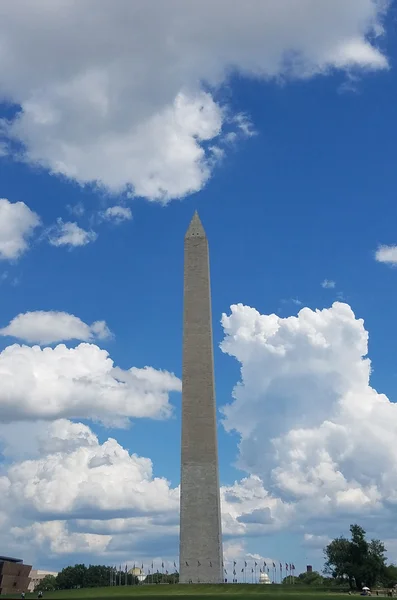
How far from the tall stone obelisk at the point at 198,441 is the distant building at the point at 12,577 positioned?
28615 millimetres

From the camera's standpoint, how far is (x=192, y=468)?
55.9 metres

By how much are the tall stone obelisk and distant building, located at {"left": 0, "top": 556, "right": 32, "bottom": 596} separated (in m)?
28.6

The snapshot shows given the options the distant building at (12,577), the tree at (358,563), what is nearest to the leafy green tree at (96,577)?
the distant building at (12,577)

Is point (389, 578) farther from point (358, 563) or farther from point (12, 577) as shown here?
point (12, 577)

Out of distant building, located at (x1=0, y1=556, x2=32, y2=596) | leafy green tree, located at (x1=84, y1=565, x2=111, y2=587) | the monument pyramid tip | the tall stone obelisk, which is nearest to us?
the tall stone obelisk

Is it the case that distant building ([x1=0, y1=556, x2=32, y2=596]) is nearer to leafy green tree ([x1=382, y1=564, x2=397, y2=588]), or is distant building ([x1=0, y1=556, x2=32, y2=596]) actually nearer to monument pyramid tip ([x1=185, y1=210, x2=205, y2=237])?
leafy green tree ([x1=382, y1=564, x2=397, y2=588])

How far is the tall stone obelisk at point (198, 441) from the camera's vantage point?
5438cm

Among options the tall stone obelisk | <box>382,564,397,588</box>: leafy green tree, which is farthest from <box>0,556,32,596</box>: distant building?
<box>382,564,397,588</box>: leafy green tree

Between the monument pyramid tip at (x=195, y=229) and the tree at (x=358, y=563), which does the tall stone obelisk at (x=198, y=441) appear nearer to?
the monument pyramid tip at (x=195, y=229)

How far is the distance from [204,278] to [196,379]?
8.69 m

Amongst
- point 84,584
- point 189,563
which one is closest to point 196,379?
point 189,563

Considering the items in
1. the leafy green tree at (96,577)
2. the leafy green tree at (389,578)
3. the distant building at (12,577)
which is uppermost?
the leafy green tree at (96,577)

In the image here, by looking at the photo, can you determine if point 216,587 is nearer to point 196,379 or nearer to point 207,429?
point 207,429

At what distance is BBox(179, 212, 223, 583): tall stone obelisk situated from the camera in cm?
5438
